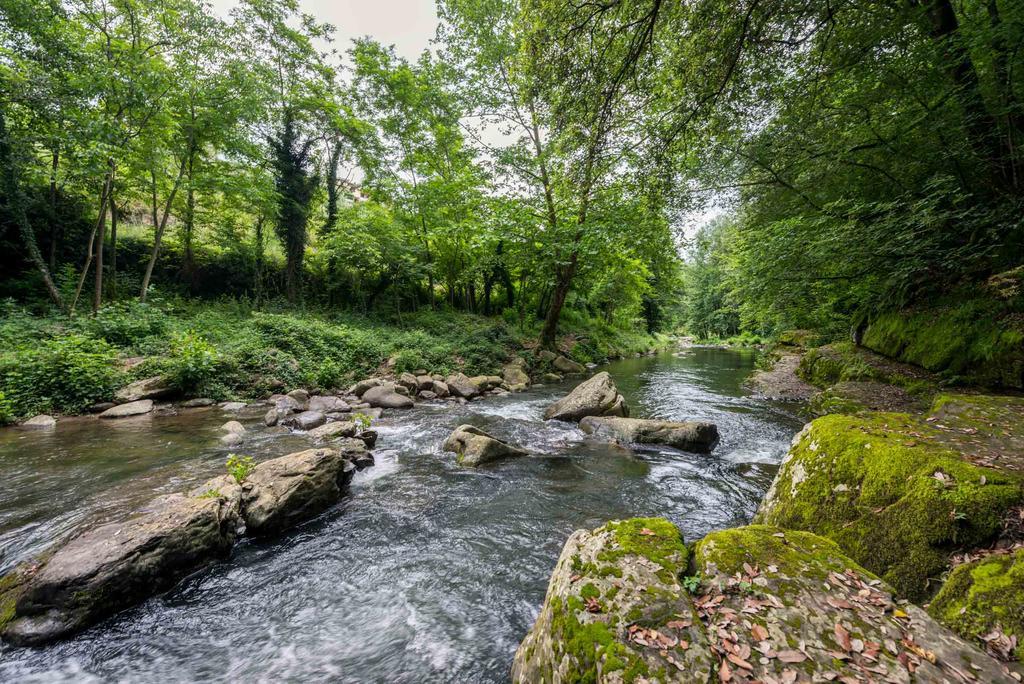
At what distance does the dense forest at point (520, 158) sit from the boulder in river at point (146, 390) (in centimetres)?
167

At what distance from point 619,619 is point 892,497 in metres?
2.63

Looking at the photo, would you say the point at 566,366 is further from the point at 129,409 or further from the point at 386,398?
the point at 129,409

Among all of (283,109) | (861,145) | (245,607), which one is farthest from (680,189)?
(283,109)

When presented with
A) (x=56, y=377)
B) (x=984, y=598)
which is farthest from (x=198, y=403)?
(x=984, y=598)

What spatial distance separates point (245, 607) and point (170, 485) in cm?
299

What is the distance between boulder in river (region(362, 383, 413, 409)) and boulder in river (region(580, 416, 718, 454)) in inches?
207

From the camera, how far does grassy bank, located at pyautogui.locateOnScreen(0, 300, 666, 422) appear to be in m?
8.24

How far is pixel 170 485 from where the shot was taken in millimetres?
5008

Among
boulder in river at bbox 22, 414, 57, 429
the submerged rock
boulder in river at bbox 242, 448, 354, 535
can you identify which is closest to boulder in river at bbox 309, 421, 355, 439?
boulder in river at bbox 242, 448, 354, 535

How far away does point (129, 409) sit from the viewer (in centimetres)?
831

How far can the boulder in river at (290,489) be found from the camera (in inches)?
164

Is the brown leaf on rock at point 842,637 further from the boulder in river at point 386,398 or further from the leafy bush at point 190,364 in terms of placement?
the leafy bush at point 190,364

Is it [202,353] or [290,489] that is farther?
[202,353]

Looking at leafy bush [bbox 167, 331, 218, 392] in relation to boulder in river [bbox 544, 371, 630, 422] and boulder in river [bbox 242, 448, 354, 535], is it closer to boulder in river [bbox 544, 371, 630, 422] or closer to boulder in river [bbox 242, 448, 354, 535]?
boulder in river [bbox 242, 448, 354, 535]
